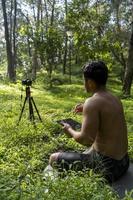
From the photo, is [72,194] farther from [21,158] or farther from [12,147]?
[12,147]

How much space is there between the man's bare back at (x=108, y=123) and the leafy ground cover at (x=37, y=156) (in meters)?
0.48

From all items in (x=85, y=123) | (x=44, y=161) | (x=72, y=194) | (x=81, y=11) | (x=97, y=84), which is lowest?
(x=44, y=161)

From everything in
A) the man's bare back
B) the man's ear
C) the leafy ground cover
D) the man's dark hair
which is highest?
the man's dark hair

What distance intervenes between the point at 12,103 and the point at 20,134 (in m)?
4.61

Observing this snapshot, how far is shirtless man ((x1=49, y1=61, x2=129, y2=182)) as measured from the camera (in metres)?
4.91

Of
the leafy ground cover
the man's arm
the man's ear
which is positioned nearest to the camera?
the leafy ground cover

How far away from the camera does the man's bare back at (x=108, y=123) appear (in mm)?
4922

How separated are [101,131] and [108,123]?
0.13m

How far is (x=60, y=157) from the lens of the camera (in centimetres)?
514

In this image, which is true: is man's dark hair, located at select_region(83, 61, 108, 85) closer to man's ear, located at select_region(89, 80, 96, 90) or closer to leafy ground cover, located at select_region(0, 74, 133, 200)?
man's ear, located at select_region(89, 80, 96, 90)

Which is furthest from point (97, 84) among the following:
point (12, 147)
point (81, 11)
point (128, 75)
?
point (81, 11)

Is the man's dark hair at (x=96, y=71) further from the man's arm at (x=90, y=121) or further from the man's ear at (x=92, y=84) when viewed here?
the man's arm at (x=90, y=121)

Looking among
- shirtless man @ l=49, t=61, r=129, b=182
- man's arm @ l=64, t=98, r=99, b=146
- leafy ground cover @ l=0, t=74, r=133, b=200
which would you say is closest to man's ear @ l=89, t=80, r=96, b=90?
Result: shirtless man @ l=49, t=61, r=129, b=182

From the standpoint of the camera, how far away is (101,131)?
4996 mm
